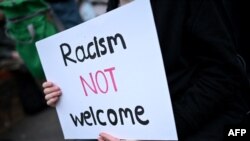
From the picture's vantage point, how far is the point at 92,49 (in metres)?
1.28

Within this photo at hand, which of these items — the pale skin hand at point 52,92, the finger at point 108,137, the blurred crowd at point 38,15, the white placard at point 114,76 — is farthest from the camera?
the blurred crowd at point 38,15

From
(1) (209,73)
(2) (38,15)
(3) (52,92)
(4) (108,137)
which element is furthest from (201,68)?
(2) (38,15)

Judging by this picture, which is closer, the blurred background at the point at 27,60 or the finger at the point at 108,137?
the finger at the point at 108,137

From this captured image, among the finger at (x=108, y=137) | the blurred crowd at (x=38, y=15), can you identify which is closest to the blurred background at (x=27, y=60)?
the blurred crowd at (x=38, y=15)

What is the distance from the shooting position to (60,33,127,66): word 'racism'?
122 cm

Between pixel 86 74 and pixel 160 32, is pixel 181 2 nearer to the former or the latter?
pixel 160 32

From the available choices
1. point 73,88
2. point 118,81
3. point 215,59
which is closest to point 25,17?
point 73,88

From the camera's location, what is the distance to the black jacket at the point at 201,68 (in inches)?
46.6

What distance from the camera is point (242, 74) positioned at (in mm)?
1216

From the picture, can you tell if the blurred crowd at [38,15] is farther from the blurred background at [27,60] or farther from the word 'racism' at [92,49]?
the word 'racism' at [92,49]

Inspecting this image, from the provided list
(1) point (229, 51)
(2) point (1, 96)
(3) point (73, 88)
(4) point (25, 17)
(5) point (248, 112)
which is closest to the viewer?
(1) point (229, 51)

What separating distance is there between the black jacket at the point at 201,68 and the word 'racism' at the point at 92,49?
0.50 feet

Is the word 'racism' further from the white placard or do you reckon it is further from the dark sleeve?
the dark sleeve

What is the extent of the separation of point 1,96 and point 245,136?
3085 millimetres
